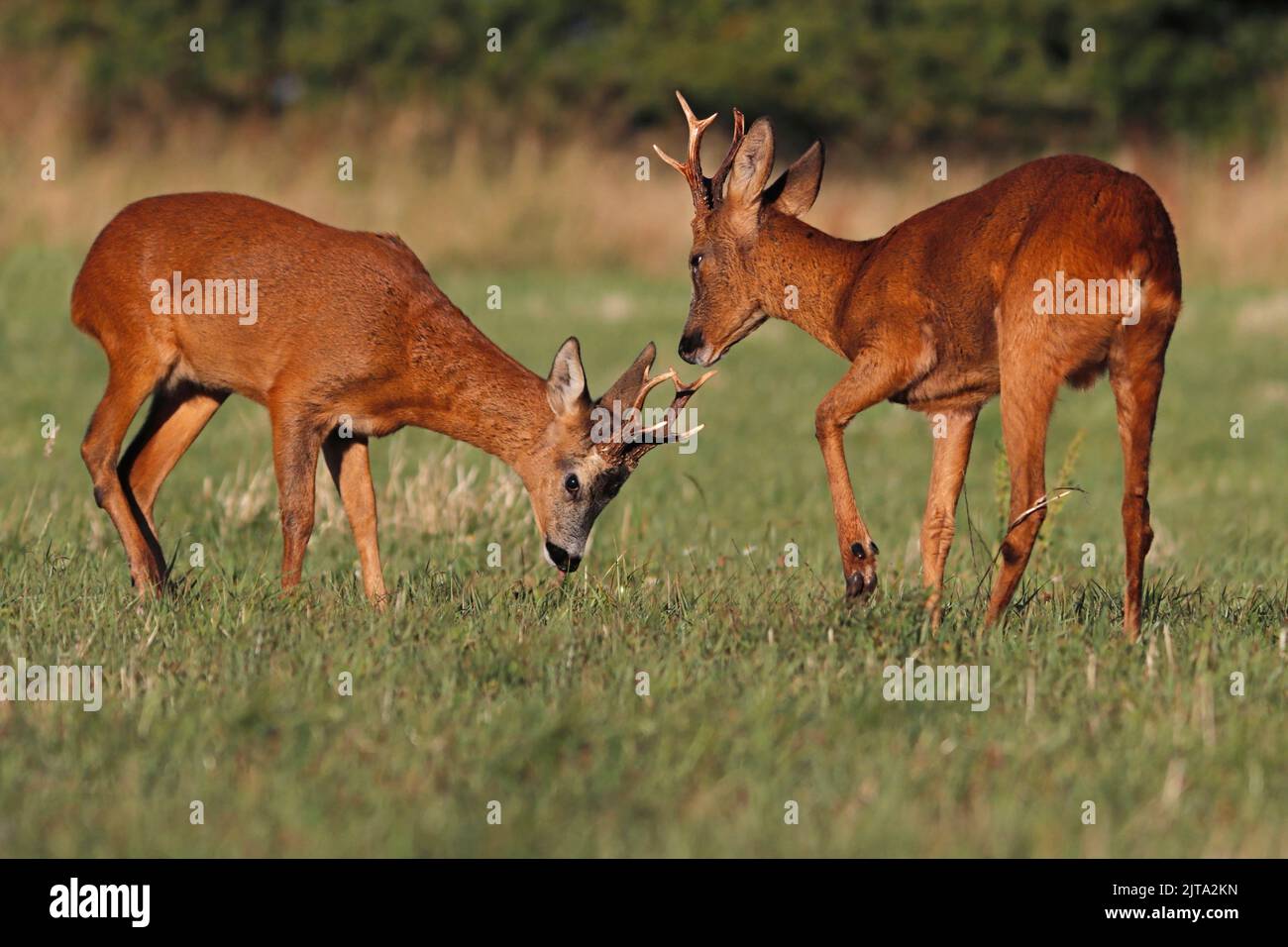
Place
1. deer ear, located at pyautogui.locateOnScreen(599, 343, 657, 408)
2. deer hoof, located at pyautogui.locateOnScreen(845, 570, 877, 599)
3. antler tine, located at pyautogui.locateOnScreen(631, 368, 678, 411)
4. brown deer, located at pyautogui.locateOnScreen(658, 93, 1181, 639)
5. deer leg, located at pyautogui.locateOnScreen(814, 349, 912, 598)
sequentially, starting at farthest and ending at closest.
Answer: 1. deer ear, located at pyautogui.locateOnScreen(599, 343, 657, 408)
2. antler tine, located at pyautogui.locateOnScreen(631, 368, 678, 411)
3. deer leg, located at pyautogui.locateOnScreen(814, 349, 912, 598)
4. deer hoof, located at pyautogui.locateOnScreen(845, 570, 877, 599)
5. brown deer, located at pyautogui.locateOnScreen(658, 93, 1181, 639)

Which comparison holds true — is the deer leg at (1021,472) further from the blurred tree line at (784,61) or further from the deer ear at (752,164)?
the blurred tree line at (784,61)

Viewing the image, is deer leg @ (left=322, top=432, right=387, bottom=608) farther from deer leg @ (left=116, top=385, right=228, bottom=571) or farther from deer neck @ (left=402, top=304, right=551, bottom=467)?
deer leg @ (left=116, top=385, right=228, bottom=571)

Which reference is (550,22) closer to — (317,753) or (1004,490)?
(1004,490)

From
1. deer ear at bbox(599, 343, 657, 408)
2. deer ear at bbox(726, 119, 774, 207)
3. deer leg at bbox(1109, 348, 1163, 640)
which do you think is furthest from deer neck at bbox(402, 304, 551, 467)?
deer leg at bbox(1109, 348, 1163, 640)

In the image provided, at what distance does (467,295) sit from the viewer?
20.5 m

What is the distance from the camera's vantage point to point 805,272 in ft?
23.6

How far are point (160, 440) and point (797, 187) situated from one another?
2921mm

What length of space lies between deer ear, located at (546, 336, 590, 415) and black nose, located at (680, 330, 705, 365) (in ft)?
1.38

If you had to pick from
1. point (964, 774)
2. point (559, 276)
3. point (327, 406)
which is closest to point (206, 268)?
point (327, 406)

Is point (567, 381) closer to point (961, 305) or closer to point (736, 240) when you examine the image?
point (736, 240)

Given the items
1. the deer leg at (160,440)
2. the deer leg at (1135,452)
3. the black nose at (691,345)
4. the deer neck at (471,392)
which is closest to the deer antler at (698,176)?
the black nose at (691,345)

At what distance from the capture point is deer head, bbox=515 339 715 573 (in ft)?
24.0

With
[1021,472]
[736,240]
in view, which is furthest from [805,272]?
[1021,472]

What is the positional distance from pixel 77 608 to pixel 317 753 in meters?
2.00
